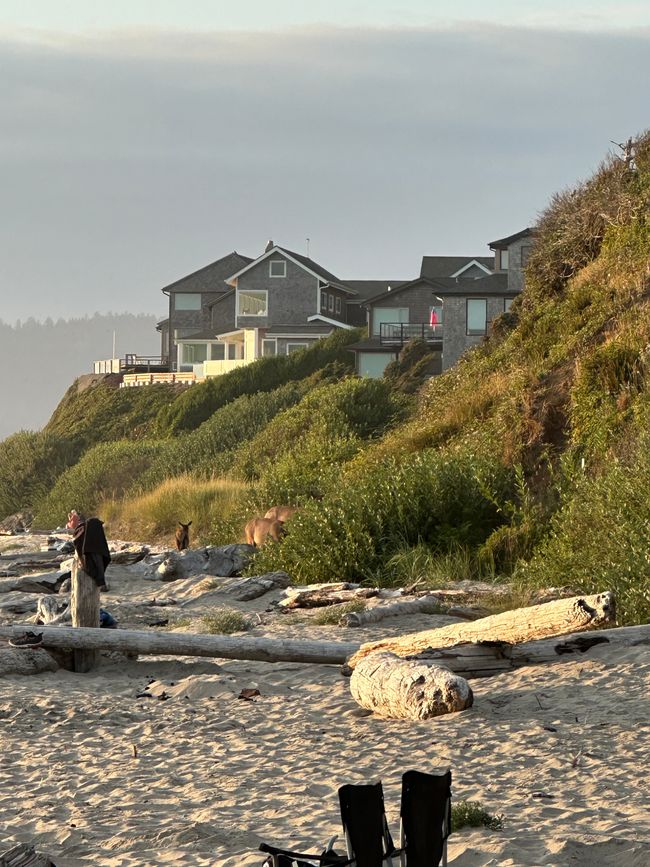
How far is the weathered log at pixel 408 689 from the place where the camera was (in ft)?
28.6

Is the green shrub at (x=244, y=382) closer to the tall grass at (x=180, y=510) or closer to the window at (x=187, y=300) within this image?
the tall grass at (x=180, y=510)

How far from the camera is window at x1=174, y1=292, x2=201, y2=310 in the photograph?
9062 cm

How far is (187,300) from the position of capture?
298 ft

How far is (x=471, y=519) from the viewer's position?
17.2m

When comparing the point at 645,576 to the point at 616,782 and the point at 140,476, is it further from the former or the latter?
the point at 140,476

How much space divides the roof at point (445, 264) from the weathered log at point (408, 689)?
228ft

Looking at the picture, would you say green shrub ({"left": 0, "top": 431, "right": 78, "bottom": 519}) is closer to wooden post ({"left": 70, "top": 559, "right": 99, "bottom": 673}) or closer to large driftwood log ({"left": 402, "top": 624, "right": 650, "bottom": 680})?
wooden post ({"left": 70, "top": 559, "right": 99, "bottom": 673})

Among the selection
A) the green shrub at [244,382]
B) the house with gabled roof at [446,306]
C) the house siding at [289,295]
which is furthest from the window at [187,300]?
the green shrub at [244,382]

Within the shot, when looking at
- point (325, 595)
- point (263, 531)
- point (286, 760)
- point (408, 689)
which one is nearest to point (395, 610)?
point (325, 595)

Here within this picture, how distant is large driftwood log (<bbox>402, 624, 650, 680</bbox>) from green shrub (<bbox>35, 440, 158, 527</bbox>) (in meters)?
27.0

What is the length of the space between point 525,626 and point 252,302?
71.8 m

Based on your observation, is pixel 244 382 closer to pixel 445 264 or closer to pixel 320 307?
pixel 320 307

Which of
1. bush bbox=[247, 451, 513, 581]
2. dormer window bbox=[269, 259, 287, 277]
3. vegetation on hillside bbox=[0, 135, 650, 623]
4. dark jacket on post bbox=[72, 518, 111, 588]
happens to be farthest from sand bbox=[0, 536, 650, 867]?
dormer window bbox=[269, 259, 287, 277]

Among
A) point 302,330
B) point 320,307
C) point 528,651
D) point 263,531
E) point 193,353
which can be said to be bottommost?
point 528,651
